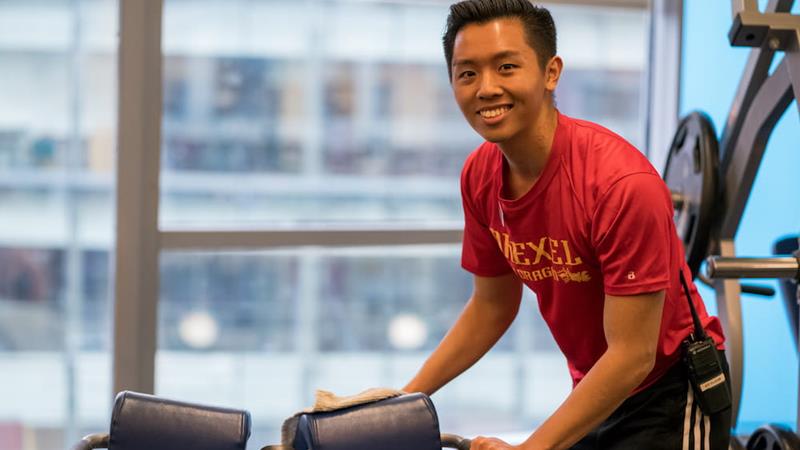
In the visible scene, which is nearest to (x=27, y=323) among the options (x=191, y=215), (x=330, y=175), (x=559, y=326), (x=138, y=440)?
(x=191, y=215)

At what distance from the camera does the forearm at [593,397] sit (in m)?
1.48

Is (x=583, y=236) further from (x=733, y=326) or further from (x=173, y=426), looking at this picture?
(x=733, y=326)

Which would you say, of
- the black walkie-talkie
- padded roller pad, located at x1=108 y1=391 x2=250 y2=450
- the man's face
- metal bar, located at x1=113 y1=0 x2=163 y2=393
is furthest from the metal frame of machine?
metal bar, located at x1=113 y1=0 x2=163 y2=393

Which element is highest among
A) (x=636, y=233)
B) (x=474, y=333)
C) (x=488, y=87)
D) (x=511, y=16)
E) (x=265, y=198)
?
(x=511, y=16)

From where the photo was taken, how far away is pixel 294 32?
3145 millimetres

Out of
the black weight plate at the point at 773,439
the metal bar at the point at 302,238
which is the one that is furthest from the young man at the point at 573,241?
the metal bar at the point at 302,238

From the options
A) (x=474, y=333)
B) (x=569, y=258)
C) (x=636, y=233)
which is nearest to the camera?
(x=636, y=233)

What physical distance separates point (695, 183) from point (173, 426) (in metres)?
1.61

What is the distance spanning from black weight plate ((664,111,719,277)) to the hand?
126 centimetres

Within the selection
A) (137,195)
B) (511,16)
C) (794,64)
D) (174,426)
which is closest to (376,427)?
(174,426)

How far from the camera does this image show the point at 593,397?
58.4 inches

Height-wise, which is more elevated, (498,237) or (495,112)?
(495,112)

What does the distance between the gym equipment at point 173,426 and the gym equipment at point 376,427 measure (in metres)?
0.09

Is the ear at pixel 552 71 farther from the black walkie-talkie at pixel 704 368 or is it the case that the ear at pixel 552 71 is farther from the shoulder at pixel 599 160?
the black walkie-talkie at pixel 704 368
